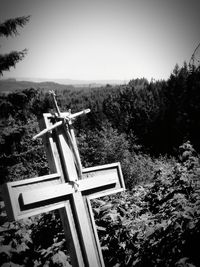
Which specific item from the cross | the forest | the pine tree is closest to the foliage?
the forest

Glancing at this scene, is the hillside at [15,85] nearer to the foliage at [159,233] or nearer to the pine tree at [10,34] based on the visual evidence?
the pine tree at [10,34]

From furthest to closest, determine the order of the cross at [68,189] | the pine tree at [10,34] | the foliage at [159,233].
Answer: the pine tree at [10,34] < the foliage at [159,233] < the cross at [68,189]

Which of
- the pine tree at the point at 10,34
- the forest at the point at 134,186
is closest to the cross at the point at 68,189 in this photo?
the forest at the point at 134,186

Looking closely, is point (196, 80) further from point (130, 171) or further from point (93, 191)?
point (93, 191)

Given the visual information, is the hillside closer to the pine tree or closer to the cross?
the pine tree

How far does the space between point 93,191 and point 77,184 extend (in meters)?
0.26

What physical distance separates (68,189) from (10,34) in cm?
982

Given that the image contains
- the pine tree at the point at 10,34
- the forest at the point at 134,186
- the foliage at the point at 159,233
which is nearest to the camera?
the foliage at the point at 159,233

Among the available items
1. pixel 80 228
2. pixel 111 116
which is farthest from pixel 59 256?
pixel 111 116

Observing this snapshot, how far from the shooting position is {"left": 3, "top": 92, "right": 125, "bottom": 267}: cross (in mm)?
2169

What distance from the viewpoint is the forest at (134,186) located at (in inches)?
98.4

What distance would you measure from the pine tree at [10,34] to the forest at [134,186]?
1.26m

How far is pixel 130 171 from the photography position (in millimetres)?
16312

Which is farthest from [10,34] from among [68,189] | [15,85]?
[15,85]
